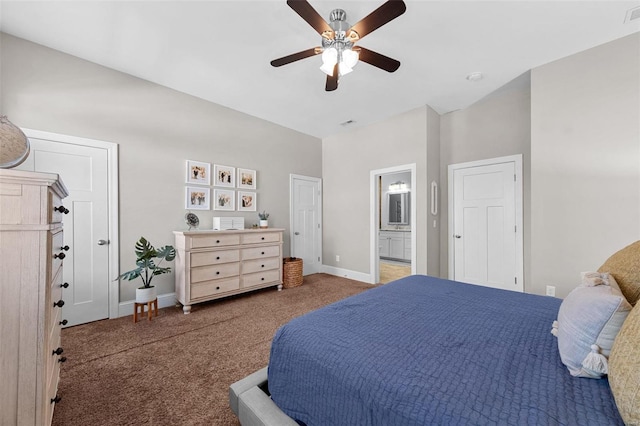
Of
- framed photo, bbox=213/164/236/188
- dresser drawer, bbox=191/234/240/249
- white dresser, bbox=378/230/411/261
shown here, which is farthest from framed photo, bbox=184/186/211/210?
white dresser, bbox=378/230/411/261

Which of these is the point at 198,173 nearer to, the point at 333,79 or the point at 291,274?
the point at 291,274

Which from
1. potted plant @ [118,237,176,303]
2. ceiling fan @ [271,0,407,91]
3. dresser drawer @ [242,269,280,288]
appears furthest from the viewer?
dresser drawer @ [242,269,280,288]

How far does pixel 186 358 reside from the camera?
2.00m

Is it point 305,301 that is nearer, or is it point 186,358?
point 186,358

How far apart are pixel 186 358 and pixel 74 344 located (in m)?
1.15

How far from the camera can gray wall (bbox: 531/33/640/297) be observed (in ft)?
7.50

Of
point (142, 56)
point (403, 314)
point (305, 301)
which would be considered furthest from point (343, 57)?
point (305, 301)

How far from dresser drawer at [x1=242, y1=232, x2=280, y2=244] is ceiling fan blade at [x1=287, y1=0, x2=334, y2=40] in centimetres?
262

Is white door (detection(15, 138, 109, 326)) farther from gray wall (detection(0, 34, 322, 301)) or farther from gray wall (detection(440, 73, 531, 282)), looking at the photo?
gray wall (detection(440, 73, 531, 282))

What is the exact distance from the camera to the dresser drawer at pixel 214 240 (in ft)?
9.92

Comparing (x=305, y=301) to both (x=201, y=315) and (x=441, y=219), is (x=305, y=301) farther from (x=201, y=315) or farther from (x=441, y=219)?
(x=441, y=219)

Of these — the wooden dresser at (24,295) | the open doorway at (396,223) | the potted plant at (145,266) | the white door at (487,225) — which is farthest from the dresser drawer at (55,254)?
the open doorway at (396,223)

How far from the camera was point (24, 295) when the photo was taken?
97 centimetres

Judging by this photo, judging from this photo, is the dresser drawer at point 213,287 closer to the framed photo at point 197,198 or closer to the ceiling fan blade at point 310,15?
the framed photo at point 197,198
